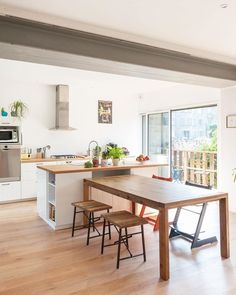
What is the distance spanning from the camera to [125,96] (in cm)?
795

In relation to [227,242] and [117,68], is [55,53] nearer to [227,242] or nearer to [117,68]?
[117,68]

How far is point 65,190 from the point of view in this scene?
13.3 ft

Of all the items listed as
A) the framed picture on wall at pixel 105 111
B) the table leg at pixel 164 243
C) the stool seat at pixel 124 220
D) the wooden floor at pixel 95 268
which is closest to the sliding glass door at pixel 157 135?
the framed picture on wall at pixel 105 111

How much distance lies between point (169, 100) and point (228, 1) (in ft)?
14.3

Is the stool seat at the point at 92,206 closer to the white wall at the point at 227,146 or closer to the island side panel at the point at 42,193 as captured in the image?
the island side panel at the point at 42,193

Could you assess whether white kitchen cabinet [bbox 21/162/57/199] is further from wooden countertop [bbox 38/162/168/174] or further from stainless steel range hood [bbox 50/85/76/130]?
wooden countertop [bbox 38/162/168/174]

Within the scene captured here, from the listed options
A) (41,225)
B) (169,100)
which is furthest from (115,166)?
(169,100)

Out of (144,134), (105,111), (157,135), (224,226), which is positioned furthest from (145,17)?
(144,134)

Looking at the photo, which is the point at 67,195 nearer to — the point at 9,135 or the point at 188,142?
the point at 9,135

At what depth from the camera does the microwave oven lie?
5532 mm

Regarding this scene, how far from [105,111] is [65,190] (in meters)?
3.91

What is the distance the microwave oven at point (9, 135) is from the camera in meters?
5.53

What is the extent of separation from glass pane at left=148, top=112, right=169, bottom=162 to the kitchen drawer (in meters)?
3.66

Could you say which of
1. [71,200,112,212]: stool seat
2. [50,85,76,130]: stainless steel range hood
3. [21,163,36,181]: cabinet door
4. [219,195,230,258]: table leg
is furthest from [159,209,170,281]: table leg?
[50,85,76,130]: stainless steel range hood
